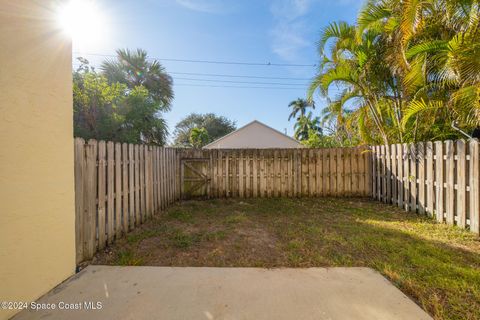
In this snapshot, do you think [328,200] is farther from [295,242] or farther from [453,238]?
[295,242]

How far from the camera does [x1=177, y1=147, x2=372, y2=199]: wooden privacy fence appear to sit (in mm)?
6227

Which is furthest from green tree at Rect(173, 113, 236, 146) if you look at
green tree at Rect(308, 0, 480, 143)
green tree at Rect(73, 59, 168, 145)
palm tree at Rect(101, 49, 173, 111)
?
green tree at Rect(308, 0, 480, 143)

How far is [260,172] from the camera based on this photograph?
638 cm

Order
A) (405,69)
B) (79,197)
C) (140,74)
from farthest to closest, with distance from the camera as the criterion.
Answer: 1. (140,74)
2. (405,69)
3. (79,197)

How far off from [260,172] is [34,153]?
17.2 ft

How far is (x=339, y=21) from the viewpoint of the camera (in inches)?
208

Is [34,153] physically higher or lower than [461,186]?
higher

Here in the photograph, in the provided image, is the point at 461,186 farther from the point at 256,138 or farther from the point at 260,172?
the point at 256,138

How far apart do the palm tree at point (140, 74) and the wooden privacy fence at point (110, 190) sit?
28.7 ft

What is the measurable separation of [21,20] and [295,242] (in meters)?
3.83

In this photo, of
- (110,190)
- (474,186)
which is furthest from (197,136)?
(474,186)

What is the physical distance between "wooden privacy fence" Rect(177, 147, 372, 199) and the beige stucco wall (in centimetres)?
416

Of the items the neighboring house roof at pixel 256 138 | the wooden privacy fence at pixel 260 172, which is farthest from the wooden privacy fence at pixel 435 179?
the neighboring house roof at pixel 256 138

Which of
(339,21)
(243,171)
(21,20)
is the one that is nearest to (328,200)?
(243,171)
